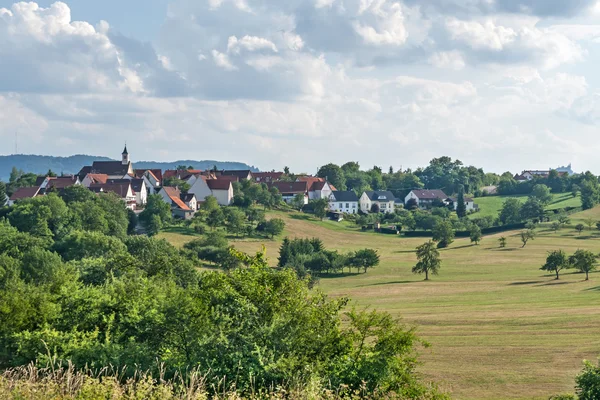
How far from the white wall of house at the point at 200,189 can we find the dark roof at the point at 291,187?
80.7ft

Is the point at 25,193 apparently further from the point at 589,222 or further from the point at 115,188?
the point at 589,222

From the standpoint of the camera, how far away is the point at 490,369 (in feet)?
120

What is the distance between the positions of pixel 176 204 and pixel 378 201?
64278 mm

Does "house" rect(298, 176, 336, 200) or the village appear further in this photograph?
"house" rect(298, 176, 336, 200)

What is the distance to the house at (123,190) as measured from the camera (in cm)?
12409

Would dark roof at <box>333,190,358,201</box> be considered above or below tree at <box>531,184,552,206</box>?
below

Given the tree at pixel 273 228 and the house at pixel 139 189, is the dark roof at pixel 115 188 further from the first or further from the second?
the tree at pixel 273 228

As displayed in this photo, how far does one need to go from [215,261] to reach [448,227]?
43.0 m

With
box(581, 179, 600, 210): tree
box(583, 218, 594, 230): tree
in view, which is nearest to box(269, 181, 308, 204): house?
box(581, 179, 600, 210): tree

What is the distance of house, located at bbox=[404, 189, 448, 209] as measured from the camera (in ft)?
584

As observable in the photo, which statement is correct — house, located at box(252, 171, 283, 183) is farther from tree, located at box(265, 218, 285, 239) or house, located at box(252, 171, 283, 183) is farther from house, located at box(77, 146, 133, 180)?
tree, located at box(265, 218, 285, 239)

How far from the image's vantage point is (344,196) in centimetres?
16775

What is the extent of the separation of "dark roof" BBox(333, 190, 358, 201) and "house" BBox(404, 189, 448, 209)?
1904cm

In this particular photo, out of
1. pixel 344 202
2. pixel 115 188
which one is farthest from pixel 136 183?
pixel 344 202
